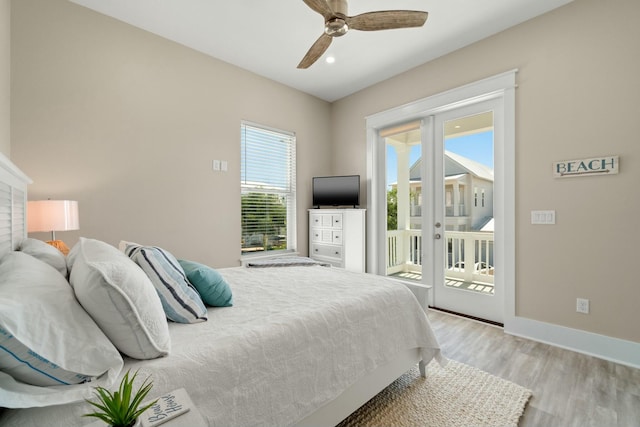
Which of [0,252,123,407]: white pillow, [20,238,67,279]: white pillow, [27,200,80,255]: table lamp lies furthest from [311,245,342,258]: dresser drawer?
[0,252,123,407]: white pillow

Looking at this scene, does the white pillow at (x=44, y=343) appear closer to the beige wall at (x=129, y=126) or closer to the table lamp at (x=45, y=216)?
the table lamp at (x=45, y=216)

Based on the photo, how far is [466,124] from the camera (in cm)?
317

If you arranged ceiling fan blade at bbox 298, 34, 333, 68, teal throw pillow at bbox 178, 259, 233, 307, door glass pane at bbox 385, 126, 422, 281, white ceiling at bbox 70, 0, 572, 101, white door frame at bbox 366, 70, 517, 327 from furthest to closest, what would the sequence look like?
door glass pane at bbox 385, 126, 422, 281 → white door frame at bbox 366, 70, 517, 327 → white ceiling at bbox 70, 0, 572, 101 → ceiling fan blade at bbox 298, 34, 333, 68 → teal throw pillow at bbox 178, 259, 233, 307

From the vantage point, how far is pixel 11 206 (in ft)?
5.13

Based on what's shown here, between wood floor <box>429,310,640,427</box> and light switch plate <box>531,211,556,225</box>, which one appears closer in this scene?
wood floor <box>429,310,640,427</box>

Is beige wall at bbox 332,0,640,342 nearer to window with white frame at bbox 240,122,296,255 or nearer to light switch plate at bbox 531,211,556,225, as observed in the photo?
light switch plate at bbox 531,211,556,225

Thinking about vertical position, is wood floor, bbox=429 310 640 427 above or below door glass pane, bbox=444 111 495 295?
below

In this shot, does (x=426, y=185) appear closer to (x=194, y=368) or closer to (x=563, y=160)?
(x=563, y=160)

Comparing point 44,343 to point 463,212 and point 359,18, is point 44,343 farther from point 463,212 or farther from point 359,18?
point 463,212

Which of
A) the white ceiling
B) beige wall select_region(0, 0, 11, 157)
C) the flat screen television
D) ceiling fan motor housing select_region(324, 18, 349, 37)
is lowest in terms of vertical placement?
the flat screen television

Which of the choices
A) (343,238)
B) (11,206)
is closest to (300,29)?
(343,238)

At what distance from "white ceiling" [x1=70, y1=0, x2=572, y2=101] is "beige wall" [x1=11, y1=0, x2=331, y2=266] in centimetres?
24

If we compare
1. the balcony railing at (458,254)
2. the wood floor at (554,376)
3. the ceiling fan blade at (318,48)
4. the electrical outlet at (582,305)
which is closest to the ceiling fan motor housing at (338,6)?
the ceiling fan blade at (318,48)

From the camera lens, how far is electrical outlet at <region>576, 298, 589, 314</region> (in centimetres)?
235
